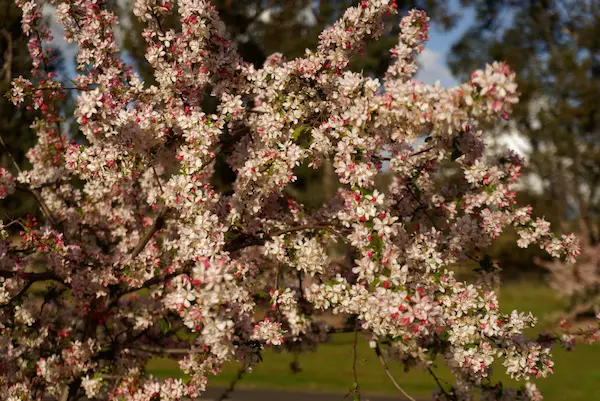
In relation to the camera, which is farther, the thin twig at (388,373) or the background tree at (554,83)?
the background tree at (554,83)

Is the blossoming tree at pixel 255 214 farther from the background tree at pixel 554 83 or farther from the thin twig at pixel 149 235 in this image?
the background tree at pixel 554 83

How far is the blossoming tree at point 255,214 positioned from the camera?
4285 mm

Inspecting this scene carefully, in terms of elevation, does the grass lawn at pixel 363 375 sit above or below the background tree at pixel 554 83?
below

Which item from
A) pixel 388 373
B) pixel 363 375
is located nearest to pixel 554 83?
pixel 363 375

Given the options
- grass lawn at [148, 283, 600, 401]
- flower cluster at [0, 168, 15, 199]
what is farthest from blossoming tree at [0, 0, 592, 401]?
grass lawn at [148, 283, 600, 401]

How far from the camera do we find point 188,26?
5.26 m

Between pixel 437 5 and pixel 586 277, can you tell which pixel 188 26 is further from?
pixel 437 5

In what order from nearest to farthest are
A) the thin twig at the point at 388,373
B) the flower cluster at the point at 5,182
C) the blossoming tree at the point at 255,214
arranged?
the blossoming tree at the point at 255,214 → the thin twig at the point at 388,373 → the flower cluster at the point at 5,182

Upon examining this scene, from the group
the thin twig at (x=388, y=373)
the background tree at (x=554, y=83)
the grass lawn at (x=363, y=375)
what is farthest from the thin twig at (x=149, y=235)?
the background tree at (x=554, y=83)

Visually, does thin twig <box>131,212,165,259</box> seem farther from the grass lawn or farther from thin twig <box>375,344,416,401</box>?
the grass lawn

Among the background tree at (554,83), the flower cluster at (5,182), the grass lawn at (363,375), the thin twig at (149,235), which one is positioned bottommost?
the grass lawn at (363,375)

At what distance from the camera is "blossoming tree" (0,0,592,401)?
4.29 metres

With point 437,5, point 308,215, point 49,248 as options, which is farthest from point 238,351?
point 437,5

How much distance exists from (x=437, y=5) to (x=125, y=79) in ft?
86.7
